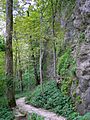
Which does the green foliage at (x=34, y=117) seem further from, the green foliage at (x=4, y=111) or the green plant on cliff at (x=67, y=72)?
the green plant on cliff at (x=67, y=72)

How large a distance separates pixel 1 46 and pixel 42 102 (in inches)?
161

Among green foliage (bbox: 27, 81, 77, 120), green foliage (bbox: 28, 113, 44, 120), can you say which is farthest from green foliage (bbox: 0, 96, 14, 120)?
green foliage (bbox: 27, 81, 77, 120)

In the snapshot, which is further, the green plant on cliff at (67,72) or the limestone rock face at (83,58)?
the green plant on cliff at (67,72)

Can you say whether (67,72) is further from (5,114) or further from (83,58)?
(5,114)

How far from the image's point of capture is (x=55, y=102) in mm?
10164

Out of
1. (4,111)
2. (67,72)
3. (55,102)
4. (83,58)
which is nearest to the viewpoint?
(83,58)

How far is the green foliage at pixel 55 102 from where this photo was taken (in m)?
8.66

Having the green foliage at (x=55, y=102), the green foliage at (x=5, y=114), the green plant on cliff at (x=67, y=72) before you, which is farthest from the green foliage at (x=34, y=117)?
the green plant on cliff at (x=67, y=72)

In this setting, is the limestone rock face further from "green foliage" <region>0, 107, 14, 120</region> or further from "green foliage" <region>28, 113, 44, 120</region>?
"green foliage" <region>0, 107, 14, 120</region>

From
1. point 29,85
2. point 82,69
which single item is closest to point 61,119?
point 82,69

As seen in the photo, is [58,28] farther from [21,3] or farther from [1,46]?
[1,46]

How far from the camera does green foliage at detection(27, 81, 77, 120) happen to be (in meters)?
8.66

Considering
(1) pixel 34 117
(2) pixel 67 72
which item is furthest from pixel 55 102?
(1) pixel 34 117

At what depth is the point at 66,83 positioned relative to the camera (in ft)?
32.8
